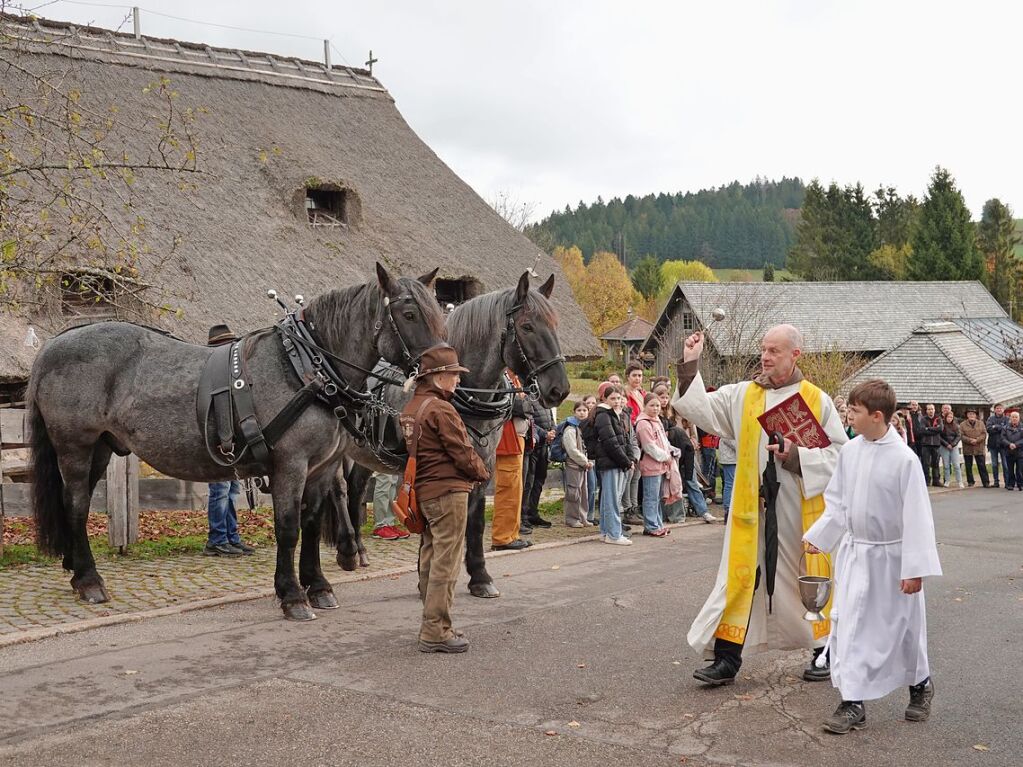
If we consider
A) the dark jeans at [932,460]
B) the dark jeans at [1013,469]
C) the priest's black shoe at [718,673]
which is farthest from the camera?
the dark jeans at [932,460]

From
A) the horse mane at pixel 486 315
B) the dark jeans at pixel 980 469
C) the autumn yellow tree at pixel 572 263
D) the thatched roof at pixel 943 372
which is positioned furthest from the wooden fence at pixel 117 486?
the autumn yellow tree at pixel 572 263

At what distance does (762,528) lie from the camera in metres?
6.09

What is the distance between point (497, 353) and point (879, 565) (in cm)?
379

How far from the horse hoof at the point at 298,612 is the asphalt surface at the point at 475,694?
0.12m

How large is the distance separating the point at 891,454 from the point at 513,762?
247cm

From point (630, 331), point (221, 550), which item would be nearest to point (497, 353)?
point (221, 550)

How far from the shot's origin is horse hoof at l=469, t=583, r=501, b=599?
8.45 meters

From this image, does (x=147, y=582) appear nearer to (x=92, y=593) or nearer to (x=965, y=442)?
(x=92, y=593)

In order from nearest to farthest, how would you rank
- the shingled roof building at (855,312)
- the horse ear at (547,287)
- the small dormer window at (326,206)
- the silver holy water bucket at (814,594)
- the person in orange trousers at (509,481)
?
the silver holy water bucket at (814,594) < the horse ear at (547,287) < the person in orange trousers at (509,481) < the small dormer window at (326,206) < the shingled roof building at (855,312)

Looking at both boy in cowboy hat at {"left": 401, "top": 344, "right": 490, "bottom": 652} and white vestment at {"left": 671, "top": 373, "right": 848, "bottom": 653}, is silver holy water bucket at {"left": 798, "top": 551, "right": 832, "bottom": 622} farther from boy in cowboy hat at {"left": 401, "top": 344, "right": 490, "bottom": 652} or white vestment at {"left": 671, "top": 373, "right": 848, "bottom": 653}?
boy in cowboy hat at {"left": 401, "top": 344, "right": 490, "bottom": 652}

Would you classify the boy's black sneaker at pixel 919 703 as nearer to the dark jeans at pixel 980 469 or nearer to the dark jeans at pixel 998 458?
the dark jeans at pixel 998 458

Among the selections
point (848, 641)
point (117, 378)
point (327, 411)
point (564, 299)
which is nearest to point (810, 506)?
point (848, 641)

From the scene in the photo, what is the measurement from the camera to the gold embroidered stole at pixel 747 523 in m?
5.91

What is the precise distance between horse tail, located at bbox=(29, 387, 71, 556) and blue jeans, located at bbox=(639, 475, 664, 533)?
6800 millimetres
